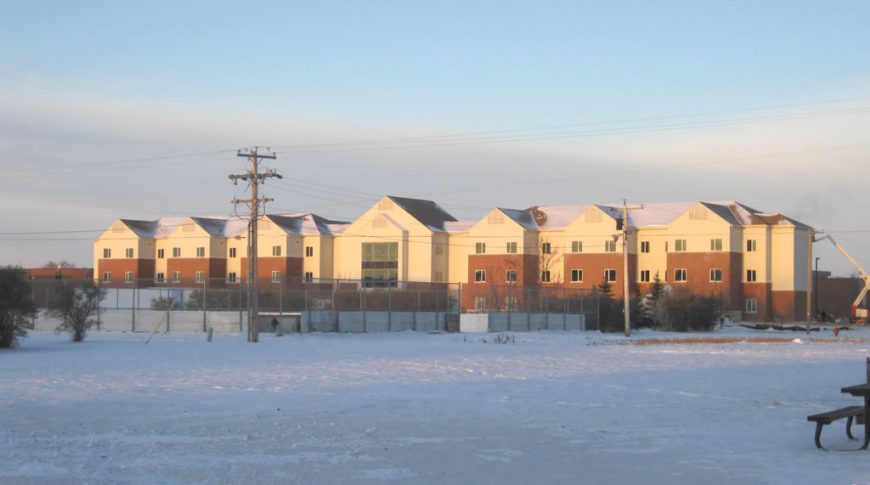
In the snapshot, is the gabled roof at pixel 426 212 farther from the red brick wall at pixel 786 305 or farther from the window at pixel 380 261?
the red brick wall at pixel 786 305

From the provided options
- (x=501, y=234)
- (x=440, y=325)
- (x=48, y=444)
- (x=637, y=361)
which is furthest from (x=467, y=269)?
(x=48, y=444)

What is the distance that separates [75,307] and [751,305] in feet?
195

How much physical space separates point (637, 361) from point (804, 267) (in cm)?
6003

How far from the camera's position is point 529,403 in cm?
1847

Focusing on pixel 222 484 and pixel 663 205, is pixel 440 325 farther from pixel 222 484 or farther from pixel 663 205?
pixel 222 484

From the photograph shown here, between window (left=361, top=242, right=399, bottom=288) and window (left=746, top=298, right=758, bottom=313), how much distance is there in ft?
100

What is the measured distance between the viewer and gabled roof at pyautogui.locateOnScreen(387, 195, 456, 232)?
9294 cm

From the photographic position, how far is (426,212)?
314ft

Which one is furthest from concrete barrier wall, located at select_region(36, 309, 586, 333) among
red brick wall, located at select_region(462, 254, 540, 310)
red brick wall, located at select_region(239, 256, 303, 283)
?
red brick wall, located at select_region(239, 256, 303, 283)

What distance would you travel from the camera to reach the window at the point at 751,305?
83.8m

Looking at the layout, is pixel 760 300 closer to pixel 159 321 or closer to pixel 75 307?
pixel 159 321

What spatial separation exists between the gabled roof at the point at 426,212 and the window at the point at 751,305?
27.8 meters

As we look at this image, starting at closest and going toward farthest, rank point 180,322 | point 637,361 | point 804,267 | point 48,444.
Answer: point 48,444 < point 637,361 < point 180,322 < point 804,267

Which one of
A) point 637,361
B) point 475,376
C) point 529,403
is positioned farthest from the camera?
point 637,361
